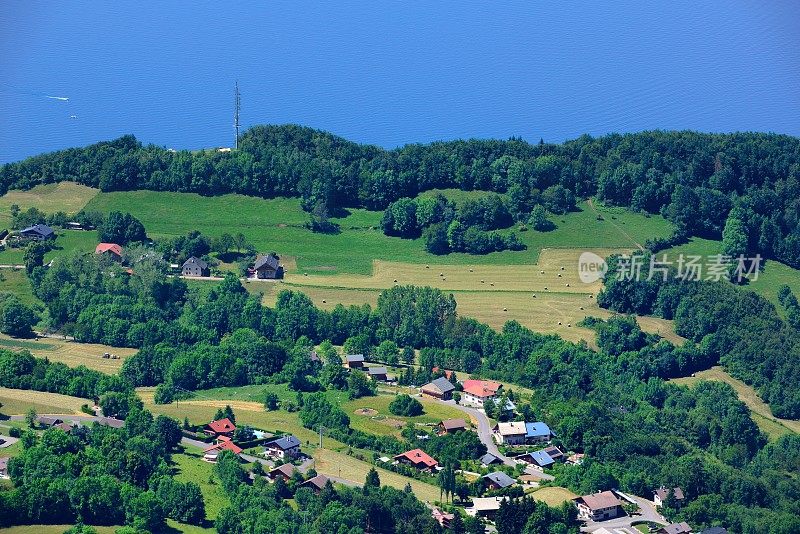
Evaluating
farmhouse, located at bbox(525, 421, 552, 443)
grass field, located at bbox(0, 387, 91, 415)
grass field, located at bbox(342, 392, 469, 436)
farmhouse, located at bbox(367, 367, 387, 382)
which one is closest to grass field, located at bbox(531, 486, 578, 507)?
farmhouse, located at bbox(525, 421, 552, 443)

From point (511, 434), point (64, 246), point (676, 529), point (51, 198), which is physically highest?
point (51, 198)

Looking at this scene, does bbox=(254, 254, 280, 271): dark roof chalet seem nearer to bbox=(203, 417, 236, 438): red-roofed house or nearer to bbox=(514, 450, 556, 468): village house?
bbox=(203, 417, 236, 438): red-roofed house

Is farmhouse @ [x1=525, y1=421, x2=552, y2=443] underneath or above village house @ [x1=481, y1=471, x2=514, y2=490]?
above

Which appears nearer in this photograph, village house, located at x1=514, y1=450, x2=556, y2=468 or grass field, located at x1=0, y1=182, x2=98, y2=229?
village house, located at x1=514, y1=450, x2=556, y2=468

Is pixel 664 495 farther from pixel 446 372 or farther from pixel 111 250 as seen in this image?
pixel 111 250

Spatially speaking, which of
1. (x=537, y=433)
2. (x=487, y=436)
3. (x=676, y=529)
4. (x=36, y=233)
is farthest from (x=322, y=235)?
(x=676, y=529)

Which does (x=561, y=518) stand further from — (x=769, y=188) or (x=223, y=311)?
(x=769, y=188)

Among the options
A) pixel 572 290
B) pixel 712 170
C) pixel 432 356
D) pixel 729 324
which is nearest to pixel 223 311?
pixel 432 356
